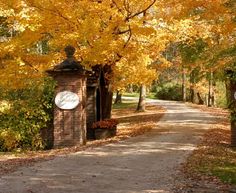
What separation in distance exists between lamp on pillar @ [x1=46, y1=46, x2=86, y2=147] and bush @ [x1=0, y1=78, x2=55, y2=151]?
586 millimetres

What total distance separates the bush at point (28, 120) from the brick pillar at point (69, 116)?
0.56 meters

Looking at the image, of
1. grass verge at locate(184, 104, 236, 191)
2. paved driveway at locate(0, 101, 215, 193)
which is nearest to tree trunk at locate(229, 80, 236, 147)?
grass verge at locate(184, 104, 236, 191)

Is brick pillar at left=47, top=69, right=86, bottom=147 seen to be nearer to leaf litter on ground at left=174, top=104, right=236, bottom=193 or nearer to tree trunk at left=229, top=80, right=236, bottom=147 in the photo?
leaf litter on ground at left=174, top=104, right=236, bottom=193

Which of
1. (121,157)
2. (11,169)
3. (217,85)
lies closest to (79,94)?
(121,157)

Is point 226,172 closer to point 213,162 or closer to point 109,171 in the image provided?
point 213,162

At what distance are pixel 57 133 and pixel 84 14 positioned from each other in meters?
4.35

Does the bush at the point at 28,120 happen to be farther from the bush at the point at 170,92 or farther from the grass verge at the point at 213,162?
the bush at the point at 170,92

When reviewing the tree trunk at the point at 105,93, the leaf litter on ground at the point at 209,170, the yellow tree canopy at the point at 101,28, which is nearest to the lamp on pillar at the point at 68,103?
the yellow tree canopy at the point at 101,28

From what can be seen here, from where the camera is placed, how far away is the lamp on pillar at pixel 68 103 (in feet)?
47.2

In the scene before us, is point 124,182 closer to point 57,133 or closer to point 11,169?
point 11,169

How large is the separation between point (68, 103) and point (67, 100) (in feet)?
0.37

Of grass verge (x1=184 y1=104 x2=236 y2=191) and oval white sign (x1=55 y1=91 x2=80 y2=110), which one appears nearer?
grass verge (x1=184 y1=104 x2=236 y2=191)

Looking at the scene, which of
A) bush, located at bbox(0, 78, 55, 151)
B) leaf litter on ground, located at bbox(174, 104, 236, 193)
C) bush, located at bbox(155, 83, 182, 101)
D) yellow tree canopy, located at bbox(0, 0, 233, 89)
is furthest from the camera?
bush, located at bbox(155, 83, 182, 101)

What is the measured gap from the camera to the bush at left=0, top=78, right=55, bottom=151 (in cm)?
1473
